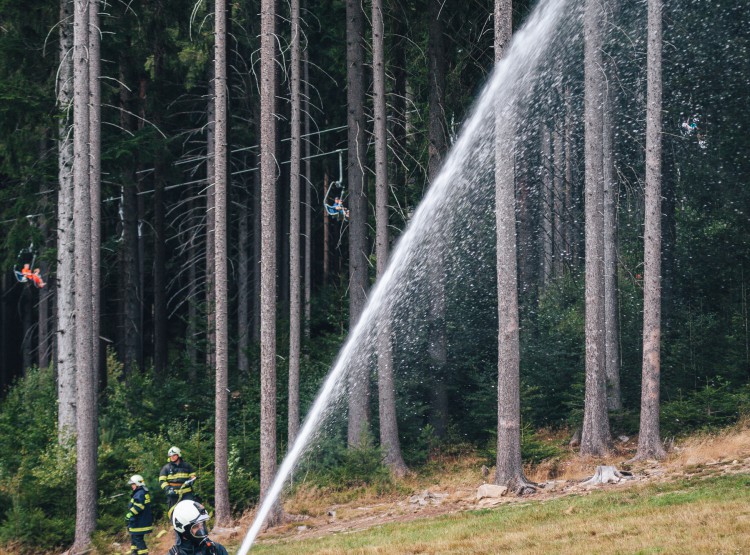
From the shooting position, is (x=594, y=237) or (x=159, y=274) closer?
(x=594, y=237)

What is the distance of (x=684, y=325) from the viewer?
1012 inches

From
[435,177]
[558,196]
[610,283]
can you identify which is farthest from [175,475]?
[558,196]

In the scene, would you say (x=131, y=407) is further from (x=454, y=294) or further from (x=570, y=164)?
(x=570, y=164)

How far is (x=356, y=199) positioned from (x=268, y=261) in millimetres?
4909

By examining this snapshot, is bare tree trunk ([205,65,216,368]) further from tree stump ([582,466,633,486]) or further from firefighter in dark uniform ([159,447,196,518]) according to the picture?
tree stump ([582,466,633,486])

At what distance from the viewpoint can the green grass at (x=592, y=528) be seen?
515 inches

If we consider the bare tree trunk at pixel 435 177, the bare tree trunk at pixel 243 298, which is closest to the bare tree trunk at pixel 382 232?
the bare tree trunk at pixel 435 177

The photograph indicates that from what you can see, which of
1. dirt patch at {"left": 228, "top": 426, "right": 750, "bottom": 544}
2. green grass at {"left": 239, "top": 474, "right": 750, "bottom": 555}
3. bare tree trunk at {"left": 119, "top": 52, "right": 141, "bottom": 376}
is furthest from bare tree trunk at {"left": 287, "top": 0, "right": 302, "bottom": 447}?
bare tree trunk at {"left": 119, "top": 52, "right": 141, "bottom": 376}

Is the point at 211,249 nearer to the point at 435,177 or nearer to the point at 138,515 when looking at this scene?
the point at 435,177

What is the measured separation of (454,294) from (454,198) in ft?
9.67

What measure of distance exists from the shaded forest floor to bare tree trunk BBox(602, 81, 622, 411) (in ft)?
5.74

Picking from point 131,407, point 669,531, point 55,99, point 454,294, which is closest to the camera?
point 669,531

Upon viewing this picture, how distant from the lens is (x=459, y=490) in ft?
65.5

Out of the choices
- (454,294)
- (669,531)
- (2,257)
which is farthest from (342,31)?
(669,531)
